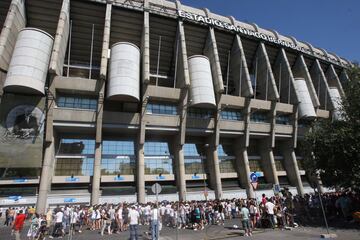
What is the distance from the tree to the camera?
1997cm

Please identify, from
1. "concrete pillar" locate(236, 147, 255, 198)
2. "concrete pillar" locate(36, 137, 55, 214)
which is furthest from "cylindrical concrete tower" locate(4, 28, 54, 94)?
"concrete pillar" locate(236, 147, 255, 198)

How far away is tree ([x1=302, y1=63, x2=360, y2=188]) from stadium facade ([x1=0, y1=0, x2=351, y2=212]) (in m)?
11.4

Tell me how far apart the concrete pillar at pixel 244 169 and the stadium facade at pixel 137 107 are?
0.62 ft

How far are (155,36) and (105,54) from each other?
1102cm

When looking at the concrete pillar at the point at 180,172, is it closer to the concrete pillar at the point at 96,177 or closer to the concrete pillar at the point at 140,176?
the concrete pillar at the point at 140,176

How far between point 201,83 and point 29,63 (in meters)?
18.7

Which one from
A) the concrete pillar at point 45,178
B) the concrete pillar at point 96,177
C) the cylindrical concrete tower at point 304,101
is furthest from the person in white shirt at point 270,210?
the cylindrical concrete tower at point 304,101

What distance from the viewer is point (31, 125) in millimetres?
27594

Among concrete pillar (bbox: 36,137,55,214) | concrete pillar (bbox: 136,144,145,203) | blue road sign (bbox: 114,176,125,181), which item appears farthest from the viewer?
blue road sign (bbox: 114,176,125,181)

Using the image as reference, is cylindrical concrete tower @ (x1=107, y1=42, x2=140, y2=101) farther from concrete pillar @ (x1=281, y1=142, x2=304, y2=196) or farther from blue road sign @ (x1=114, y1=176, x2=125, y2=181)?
concrete pillar @ (x1=281, y1=142, x2=304, y2=196)

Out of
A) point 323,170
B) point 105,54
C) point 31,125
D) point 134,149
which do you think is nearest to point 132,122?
point 134,149

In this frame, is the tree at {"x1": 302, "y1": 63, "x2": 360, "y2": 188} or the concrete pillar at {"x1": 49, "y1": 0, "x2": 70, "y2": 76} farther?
the concrete pillar at {"x1": 49, "y1": 0, "x2": 70, "y2": 76}

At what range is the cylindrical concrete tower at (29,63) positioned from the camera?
85.1 ft

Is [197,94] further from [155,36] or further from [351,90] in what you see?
[351,90]
